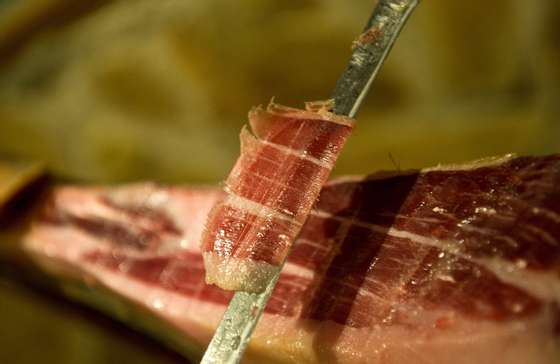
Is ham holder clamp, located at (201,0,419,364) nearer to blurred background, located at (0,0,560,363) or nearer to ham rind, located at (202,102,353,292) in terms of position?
ham rind, located at (202,102,353,292)

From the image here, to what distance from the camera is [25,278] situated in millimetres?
3494

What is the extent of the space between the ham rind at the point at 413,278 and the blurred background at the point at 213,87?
138 centimetres

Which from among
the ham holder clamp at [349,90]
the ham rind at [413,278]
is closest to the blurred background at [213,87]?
the ham rind at [413,278]

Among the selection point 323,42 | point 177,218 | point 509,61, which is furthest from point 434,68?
point 177,218

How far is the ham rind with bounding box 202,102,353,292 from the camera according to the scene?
176 cm

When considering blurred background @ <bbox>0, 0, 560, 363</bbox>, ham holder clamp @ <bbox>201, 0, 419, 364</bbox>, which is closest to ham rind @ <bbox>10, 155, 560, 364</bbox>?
ham holder clamp @ <bbox>201, 0, 419, 364</bbox>

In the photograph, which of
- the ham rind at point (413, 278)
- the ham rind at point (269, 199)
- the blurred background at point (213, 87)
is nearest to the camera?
the ham rind at point (413, 278)

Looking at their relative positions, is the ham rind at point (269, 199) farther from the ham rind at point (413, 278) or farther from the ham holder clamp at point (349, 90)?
the ham rind at point (413, 278)

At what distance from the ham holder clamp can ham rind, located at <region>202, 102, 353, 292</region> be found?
2.2 inches

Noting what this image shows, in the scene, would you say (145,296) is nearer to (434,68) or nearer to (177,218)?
(177,218)

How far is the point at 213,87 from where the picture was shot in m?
4.02

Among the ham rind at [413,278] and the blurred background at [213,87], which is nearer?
the ham rind at [413,278]

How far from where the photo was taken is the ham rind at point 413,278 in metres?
1.63

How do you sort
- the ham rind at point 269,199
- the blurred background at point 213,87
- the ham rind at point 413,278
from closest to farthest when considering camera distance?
the ham rind at point 413,278
the ham rind at point 269,199
the blurred background at point 213,87
